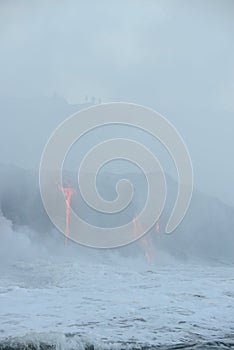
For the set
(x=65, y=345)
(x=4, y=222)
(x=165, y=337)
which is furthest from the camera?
(x=4, y=222)

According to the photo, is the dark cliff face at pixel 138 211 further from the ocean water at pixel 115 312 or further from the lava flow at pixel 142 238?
the ocean water at pixel 115 312

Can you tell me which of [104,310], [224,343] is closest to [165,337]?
[224,343]

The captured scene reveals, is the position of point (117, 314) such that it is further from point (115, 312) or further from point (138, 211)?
point (138, 211)

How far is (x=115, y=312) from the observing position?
8.29 metres

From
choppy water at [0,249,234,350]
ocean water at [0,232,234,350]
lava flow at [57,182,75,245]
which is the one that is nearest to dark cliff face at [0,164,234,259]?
lava flow at [57,182,75,245]

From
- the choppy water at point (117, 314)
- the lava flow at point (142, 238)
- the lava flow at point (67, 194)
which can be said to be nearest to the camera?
the choppy water at point (117, 314)

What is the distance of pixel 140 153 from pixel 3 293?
36.1 m

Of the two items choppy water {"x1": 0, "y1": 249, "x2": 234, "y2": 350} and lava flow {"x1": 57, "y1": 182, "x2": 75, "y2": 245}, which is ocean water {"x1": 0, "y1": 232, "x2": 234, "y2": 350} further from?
lava flow {"x1": 57, "y1": 182, "x2": 75, "y2": 245}

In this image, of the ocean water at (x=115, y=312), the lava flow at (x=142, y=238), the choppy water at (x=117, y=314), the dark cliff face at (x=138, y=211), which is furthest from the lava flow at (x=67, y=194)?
the choppy water at (x=117, y=314)

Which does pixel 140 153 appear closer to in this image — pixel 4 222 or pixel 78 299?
pixel 4 222

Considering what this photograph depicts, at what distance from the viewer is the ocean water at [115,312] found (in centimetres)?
640

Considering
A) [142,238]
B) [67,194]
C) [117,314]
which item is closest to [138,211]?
[142,238]

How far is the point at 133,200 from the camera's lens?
3547 centimetres

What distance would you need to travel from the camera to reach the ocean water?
21.0 ft
